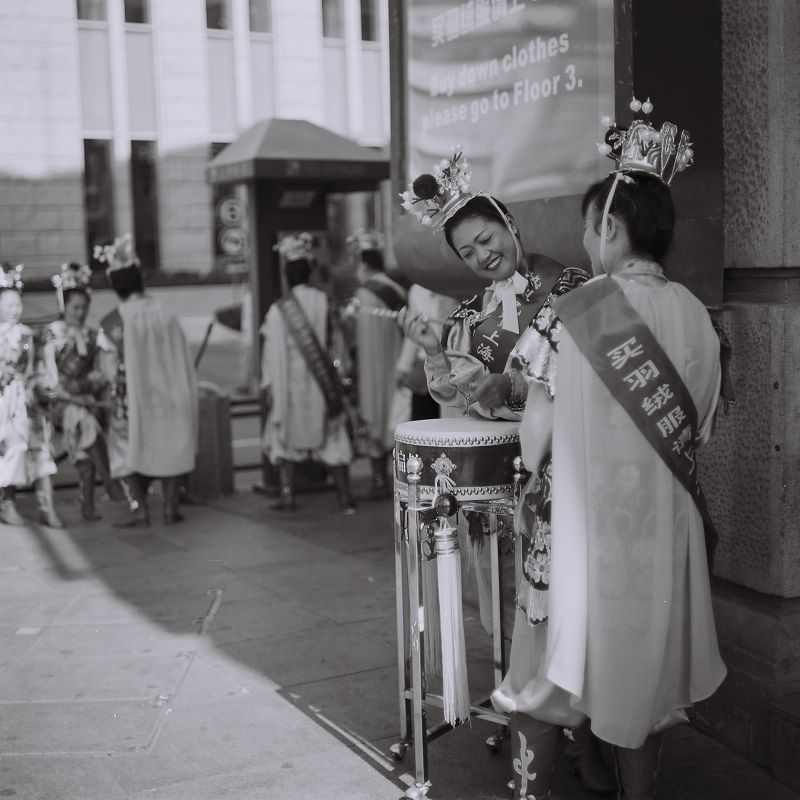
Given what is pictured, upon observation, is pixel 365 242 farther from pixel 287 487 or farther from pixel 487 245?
pixel 487 245

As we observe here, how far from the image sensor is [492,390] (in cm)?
315

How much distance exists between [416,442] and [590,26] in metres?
1.67

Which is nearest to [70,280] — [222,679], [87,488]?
[87,488]

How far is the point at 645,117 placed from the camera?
3508mm

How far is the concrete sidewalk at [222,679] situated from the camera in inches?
142

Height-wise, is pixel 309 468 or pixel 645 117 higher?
pixel 645 117

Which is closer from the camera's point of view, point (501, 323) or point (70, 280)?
point (501, 323)

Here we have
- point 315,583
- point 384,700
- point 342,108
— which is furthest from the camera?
point 342,108

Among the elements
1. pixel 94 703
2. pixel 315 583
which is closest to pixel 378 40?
pixel 315 583

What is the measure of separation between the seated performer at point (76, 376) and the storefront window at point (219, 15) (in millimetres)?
13159

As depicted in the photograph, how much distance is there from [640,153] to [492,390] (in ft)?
2.41

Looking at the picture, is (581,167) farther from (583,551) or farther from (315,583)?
(315,583)

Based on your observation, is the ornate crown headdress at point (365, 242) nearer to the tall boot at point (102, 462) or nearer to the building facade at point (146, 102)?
the tall boot at point (102, 462)

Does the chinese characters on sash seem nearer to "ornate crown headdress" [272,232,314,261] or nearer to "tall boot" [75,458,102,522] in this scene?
"ornate crown headdress" [272,232,314,261]
